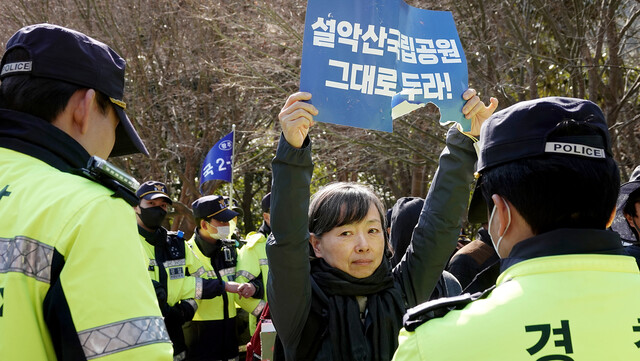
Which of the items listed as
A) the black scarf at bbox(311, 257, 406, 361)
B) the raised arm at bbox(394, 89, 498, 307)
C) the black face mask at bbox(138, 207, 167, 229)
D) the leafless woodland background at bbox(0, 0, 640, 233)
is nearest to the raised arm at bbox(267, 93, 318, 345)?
the black scarf at bbox(311, 257, 406, 361)

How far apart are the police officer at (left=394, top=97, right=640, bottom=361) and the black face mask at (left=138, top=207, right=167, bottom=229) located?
5.26 m

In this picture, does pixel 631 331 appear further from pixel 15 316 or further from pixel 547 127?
pixel 15 316

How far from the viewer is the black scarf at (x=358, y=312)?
8.78 ft

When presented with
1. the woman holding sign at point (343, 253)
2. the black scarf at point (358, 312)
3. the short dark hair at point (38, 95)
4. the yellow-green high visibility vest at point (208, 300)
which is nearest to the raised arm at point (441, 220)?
the woman holding sign at point (343, 253)

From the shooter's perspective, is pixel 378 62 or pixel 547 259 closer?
pixel 547 259

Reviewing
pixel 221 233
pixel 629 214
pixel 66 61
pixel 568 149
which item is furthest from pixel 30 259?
pixel 221 233

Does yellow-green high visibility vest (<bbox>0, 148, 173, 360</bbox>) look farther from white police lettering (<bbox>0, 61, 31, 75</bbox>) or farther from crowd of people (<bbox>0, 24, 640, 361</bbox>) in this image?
white police lettering (<bbox>0, 61, 31, 75</bbox>)

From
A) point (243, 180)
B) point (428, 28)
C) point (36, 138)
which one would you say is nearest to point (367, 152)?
point (428, 28)

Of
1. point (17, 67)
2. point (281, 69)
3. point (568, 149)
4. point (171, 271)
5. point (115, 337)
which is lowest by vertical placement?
point (171, 271)

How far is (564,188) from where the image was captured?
1666 millimetres

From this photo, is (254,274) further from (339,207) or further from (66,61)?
(66,61)

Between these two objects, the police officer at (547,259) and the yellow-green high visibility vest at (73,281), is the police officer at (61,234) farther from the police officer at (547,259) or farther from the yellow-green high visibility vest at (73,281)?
the police officer at (547,259)

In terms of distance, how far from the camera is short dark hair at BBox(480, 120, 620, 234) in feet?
5.46

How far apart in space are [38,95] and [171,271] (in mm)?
4753
